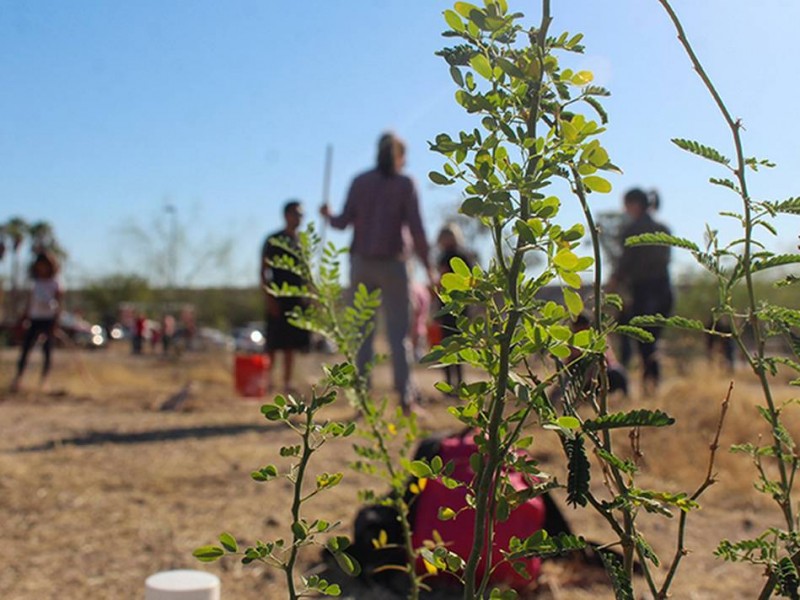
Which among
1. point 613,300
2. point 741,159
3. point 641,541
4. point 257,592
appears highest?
point 741,159

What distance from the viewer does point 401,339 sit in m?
5.80

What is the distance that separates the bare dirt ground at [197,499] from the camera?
2506 millimetres

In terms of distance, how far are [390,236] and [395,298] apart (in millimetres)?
428

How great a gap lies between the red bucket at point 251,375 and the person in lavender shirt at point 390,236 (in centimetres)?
280

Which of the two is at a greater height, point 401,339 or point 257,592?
point 401,339

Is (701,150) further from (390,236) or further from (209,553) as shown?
(390,236)

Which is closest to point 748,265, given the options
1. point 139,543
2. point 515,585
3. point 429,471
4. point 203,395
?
point 429,471

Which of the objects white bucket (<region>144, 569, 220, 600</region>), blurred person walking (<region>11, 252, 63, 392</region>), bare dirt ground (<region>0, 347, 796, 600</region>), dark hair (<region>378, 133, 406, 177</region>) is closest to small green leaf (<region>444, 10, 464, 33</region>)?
white bucket (<region>144, 569, 220, 600</region>)

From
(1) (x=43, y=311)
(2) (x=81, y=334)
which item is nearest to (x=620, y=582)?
(1) (x=43, y=311)

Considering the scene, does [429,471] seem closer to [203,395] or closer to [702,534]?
[702,534]

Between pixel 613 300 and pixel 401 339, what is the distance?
4.91 meters

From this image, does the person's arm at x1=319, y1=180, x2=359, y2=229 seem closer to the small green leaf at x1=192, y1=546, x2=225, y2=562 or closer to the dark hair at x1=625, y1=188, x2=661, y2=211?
the dark hair at x1=625, y1=188, x2=661, y2=211

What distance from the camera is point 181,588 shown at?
142 centimetres

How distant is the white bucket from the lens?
1.42 m
